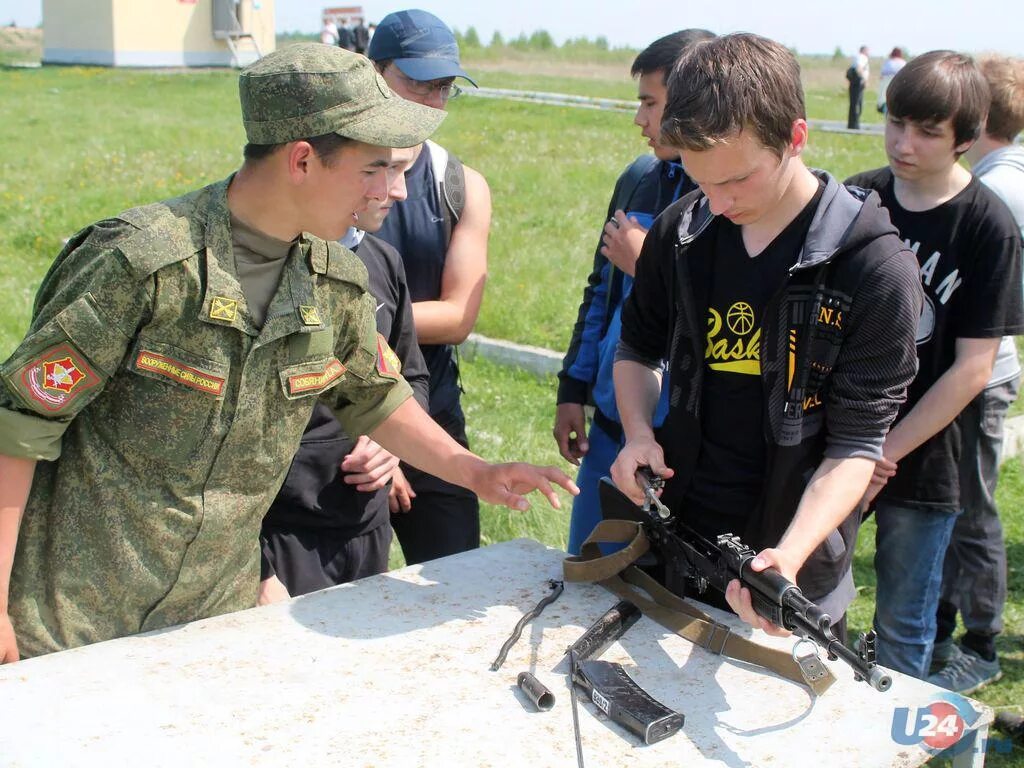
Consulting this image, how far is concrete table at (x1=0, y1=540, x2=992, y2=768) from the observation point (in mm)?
1895

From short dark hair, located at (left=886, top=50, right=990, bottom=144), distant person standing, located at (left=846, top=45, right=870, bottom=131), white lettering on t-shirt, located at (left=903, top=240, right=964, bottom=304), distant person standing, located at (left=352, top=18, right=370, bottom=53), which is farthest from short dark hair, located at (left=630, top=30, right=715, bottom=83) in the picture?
distant person standing, located at (left=352, top=18, right=370, bottom=53)

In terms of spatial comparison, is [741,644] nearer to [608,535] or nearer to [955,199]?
[608,535]

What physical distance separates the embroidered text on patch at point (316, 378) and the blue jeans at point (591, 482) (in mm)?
1135

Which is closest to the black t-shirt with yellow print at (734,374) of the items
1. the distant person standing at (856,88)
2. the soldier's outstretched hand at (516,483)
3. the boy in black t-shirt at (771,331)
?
the boy in black t-shirt at (771,331)

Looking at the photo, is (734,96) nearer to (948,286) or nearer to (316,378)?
(316,378)

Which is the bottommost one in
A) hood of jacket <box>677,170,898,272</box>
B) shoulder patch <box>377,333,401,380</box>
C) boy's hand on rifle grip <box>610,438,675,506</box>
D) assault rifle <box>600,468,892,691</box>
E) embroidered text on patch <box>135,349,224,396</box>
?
assault rifle <box>600,468,892,691</box>

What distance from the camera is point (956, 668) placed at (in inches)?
158

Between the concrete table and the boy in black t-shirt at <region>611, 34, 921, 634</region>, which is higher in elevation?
the boy in black t-shirt at <region>611, 34, 921, 634</region>

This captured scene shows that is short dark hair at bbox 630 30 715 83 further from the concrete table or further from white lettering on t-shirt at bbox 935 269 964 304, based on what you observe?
the concrete table

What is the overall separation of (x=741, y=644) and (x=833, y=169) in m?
14.1

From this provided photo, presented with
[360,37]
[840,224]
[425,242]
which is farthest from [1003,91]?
[360,37]

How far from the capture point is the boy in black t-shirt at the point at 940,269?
3092 mm

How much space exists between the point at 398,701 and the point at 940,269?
1977 millimetres

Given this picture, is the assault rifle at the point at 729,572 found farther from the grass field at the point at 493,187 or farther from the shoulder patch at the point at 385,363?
the grass field at the point at 493,187
